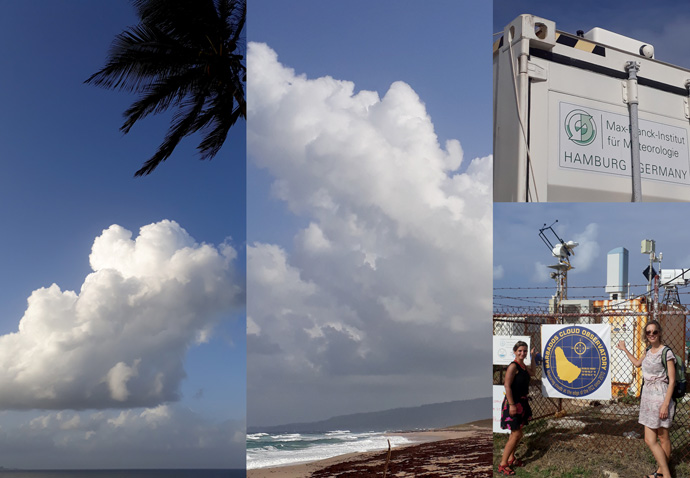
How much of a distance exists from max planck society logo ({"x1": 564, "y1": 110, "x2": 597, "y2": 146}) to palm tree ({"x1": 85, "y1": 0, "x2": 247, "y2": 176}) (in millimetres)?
6228

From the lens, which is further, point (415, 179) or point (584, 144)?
point (415, 179)

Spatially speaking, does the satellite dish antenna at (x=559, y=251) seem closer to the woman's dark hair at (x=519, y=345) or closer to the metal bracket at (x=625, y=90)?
the woman's dark hair at (x=519, y=345)

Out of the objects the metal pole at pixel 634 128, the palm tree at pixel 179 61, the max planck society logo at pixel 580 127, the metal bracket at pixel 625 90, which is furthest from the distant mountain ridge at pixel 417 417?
the metal bracket at pixel 625 90

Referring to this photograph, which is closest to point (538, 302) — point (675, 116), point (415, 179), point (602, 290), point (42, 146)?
point (602, 290)

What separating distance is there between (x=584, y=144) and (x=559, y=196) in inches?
25.0

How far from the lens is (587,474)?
764 cm

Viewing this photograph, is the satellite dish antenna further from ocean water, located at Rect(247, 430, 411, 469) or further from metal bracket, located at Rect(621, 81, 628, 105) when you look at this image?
ocean water, located at Rect(247, 430, 411, 469)

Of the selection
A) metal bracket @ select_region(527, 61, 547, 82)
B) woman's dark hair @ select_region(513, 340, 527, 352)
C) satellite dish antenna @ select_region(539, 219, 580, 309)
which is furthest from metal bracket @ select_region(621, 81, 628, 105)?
woman's dark hair @ select_region(513, 340, 527, 352)

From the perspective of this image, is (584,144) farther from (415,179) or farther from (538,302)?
(415,179)

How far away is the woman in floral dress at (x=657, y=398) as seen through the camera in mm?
7211

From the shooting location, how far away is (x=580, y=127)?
8039mm

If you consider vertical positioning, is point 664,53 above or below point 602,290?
above

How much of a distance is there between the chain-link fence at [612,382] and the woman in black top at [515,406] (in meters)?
0.11

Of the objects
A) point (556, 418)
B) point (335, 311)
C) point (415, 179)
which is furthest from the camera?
point (335, 311)
